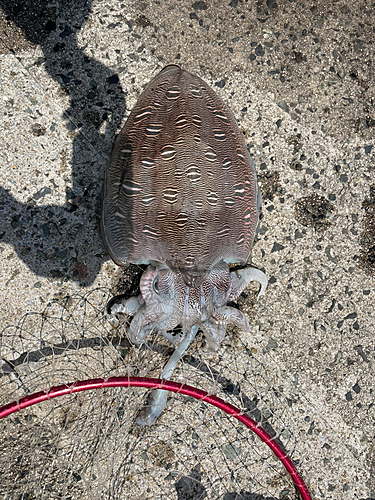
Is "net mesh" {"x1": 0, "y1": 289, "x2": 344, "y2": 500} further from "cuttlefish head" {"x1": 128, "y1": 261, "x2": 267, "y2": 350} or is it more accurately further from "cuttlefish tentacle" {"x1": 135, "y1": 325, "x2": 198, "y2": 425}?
"cuttlefish head" {"x1": 128, "y1": 261, "x2": 267, "y2": 350}

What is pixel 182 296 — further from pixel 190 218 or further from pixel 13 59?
pixel 13 59

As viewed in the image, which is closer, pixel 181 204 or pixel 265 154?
pixel 181 204

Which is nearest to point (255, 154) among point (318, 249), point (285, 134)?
point (285, 134)

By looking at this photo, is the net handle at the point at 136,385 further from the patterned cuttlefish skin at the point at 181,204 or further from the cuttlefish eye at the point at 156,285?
the cuttlefish eye at the point at 156,285

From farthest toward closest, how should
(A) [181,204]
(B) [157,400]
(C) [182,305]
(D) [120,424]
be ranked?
(D) [120,424]
(B) [157,400]
(C) [182,305]
(A) [181,204]

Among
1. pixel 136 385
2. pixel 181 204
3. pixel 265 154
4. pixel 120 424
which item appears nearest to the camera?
pixel 181 204

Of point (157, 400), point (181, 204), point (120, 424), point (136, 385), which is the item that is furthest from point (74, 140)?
point (120, 424)

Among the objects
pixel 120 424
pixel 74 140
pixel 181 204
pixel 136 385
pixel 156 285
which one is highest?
pixel 181 204

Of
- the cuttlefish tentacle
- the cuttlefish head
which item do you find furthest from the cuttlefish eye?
the cuttlefish tentacle

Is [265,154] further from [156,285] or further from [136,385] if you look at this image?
[136,385]
